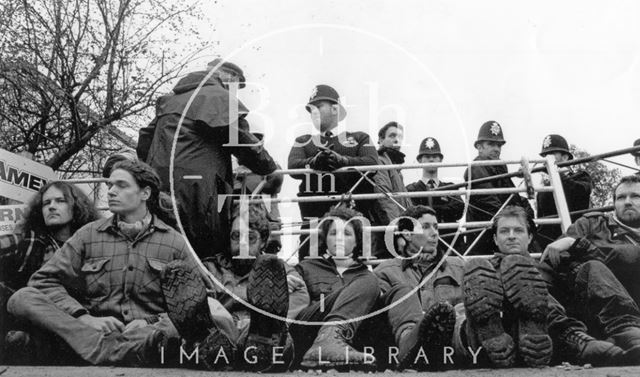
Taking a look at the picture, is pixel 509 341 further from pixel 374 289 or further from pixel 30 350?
pixel 30 350

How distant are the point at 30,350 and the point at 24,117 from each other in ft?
19.4

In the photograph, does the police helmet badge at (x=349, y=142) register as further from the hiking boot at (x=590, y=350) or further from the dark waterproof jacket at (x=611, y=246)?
the hiking boot at (x=590, y=350)

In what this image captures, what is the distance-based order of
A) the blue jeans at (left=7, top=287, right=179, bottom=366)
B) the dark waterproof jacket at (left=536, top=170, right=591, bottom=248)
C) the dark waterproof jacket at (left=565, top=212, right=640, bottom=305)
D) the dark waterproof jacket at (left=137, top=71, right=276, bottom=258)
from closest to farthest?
the blue jeans at (left=7, top=287, right=179, bottom=366)
the dark waterproof jacket at (left=565, top=212, right=640, bottom=305)
the dark waterproof jacket at (left=137, top=71, right=276, bottom=258)
the dark waterproof jacket at (left=536, top=170, right=591, bottom=248)

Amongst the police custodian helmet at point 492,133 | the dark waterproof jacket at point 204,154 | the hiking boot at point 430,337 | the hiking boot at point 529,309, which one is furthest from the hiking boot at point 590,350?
the police custodian helmet at point 492,133

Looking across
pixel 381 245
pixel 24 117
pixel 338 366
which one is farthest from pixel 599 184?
pixel 338 366

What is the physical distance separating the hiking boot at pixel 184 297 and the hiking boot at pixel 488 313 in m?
1.22

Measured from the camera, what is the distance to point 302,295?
211 inches

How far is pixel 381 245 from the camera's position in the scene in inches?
266

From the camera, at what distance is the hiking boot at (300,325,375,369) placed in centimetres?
468

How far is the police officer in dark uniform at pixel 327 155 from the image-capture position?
676cm

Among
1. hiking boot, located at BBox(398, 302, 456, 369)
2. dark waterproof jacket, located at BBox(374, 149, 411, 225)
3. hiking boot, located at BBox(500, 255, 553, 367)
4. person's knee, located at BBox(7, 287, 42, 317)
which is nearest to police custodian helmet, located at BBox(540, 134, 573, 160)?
dark waterproof jacket, located at BBox(374, 149, 411, 225)

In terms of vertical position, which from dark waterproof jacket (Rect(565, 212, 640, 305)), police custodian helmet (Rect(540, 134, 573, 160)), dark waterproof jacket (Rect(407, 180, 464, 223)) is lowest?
dark waterproof jacket (Rect(565, 212, 640, 305))

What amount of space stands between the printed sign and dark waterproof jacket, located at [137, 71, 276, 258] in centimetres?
111

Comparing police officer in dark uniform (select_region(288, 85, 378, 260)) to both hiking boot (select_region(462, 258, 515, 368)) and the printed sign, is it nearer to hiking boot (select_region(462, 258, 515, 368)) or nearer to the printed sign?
the printed sign
